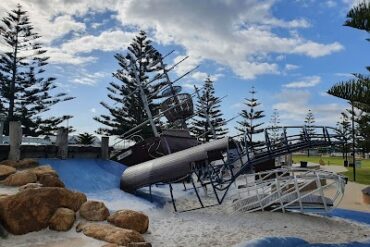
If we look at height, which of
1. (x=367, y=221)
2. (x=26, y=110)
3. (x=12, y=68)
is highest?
(x=12, y=68)

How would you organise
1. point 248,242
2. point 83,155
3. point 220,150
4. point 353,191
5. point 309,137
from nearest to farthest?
point 248,242 < point 309,137 < point 220,150 < point 83,155 < point 353,191

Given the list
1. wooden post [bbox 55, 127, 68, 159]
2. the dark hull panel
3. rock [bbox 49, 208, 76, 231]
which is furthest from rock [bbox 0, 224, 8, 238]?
the dark hull panel

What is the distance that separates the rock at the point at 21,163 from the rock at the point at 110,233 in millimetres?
4374

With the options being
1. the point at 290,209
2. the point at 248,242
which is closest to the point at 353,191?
the point at 290,209

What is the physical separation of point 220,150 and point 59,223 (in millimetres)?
4662

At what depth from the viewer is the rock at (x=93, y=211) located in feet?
27.6

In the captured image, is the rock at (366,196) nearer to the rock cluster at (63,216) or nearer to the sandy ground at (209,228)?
the sandy ground at (209,228)

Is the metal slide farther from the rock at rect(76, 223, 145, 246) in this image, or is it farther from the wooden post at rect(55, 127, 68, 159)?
the rock at rect(76, 223, 145, 246)

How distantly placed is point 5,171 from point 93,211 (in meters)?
3.19

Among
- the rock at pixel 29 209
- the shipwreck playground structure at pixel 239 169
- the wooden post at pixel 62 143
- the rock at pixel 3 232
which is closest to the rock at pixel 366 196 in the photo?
the shipwreck playground structure at pixel 239 169

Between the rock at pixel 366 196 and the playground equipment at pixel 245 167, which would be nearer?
the playground equipment at pixel 245 167

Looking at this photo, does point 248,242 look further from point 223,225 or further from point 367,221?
point 367,221

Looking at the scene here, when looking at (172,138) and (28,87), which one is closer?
(172,138)

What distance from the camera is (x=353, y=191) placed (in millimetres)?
17047
